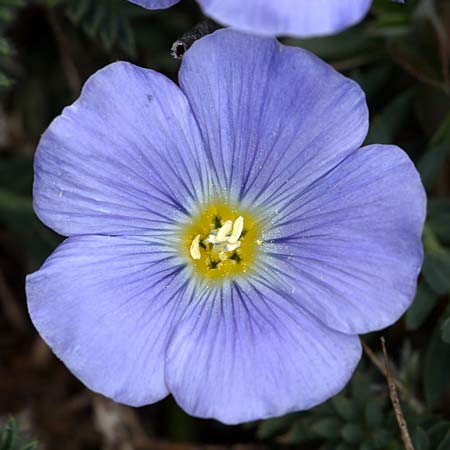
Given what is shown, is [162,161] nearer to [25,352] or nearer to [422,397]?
[422,397]

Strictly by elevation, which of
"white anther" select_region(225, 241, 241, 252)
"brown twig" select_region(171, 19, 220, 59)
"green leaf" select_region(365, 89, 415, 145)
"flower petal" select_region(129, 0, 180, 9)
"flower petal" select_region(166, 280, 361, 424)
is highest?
"flower petal" select_region(129, 0, 180, 9)

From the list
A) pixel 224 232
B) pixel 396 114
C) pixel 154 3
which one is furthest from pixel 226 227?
pixel 396 114

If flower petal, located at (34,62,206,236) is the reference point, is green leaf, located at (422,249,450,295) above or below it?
below

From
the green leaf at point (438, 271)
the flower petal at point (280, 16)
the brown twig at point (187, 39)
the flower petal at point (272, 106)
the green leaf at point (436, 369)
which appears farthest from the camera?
the green leaf at point (436, 369)

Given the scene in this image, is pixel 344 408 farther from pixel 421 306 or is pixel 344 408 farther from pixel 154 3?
pixel 154 3

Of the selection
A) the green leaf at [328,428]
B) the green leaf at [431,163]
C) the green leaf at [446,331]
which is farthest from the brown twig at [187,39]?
the green leaf at [328,428]

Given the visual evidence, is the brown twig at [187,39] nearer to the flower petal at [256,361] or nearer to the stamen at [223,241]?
the stamen at [223,241]

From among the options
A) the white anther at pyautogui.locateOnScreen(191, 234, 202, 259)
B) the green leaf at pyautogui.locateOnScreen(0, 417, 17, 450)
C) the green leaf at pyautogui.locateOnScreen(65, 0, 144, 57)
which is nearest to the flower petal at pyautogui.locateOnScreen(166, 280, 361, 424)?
the white anther at pyautogui.locateOnScreen(191, 234, 202, 259)

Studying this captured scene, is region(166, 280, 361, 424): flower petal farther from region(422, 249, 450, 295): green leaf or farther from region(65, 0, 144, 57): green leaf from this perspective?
region(65, 0, 144, 57): green leaf
